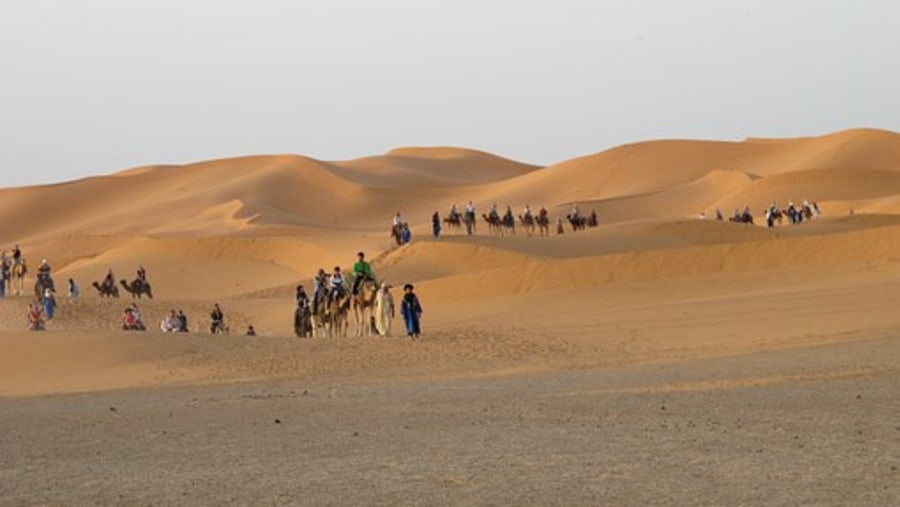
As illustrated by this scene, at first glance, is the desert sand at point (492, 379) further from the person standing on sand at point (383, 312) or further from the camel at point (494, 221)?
the camel at point (494, 221)

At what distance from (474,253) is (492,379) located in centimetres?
2840

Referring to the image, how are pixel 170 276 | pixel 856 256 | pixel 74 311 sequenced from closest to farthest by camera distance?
pixel 74 311, pixel 856 256, pixel 170 276

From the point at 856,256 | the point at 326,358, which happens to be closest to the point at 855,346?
the point at 326,358

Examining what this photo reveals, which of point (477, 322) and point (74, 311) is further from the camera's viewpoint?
point (74, 311)

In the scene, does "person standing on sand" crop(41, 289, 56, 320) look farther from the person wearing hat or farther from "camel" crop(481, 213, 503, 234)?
"camel" crop(481, 213, 503, 234)

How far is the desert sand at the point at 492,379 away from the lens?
1196 centimetres

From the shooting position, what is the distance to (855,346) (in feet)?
80.1

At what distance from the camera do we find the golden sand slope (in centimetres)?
2827

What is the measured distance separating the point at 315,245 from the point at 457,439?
4878cm

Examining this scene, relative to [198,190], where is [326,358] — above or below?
below

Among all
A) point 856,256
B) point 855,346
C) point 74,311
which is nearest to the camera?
point 855,346

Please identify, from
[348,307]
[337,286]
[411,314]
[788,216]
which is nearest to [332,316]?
[348,307]

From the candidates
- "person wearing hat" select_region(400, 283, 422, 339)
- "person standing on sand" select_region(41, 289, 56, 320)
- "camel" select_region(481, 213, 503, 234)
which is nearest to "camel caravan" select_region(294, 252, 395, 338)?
"person wearing hat" select_region(400, 283, 422, 339)

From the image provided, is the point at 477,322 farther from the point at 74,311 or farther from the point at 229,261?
the point at 229,261
